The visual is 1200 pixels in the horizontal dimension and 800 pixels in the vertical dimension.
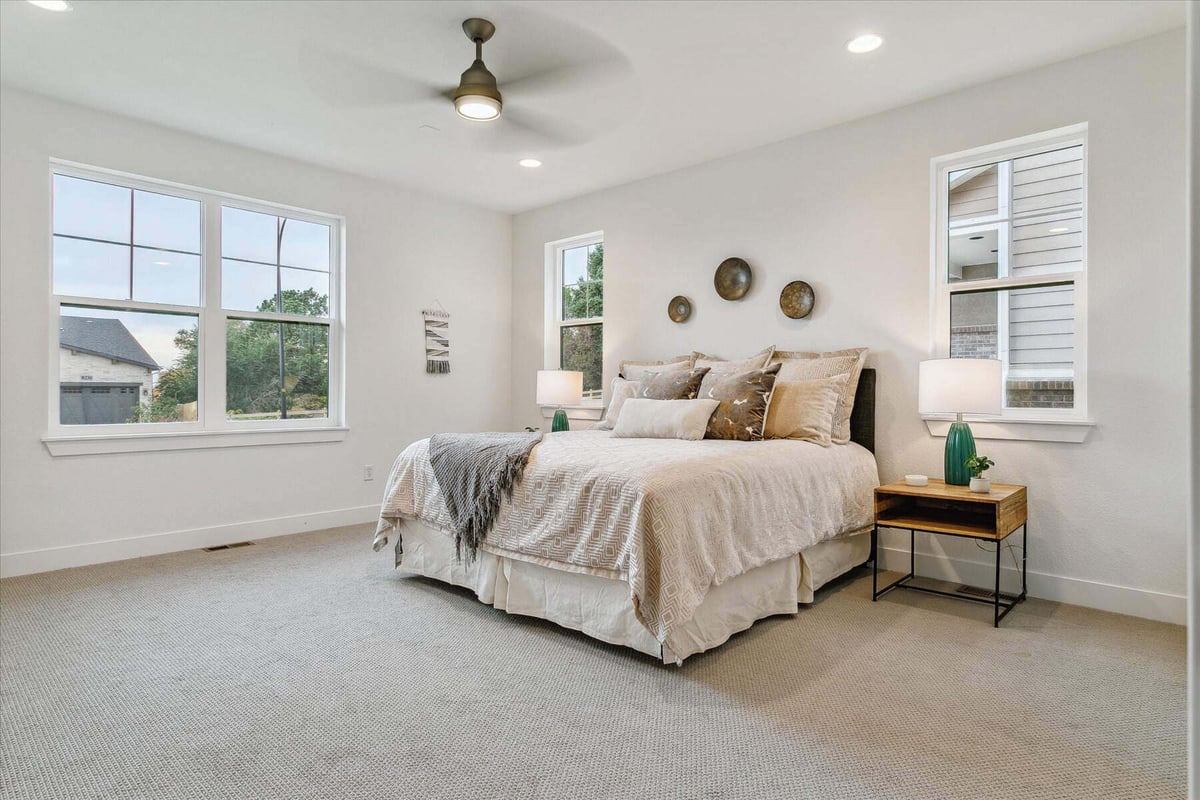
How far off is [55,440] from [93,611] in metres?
1.22

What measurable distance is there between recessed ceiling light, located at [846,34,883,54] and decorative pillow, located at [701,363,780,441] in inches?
62.8

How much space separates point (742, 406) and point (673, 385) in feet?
1.85

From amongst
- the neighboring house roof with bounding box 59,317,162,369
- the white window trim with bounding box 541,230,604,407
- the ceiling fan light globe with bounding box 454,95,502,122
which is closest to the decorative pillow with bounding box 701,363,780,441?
the ceiling fan light globe with bounding box 454,95,502,122

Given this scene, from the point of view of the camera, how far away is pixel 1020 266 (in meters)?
3.29

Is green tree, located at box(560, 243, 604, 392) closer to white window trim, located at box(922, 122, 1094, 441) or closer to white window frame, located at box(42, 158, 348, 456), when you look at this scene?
white window frame, located at box(42, 158, 348, 456)

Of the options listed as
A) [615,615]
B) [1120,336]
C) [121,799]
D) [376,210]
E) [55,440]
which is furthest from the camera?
[376,210]

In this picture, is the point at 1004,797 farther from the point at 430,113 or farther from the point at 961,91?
the point at 430,113

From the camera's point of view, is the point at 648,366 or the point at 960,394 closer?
the point at 960,394

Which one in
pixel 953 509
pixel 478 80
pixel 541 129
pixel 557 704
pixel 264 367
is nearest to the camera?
pixel 557 704

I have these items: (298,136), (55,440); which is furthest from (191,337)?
(298,136)

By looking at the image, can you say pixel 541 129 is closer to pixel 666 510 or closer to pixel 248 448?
pixel 666 510

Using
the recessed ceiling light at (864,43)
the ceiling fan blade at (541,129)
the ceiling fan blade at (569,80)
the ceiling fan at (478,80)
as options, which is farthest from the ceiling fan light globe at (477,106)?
the recessed ceiling light at (864,43)

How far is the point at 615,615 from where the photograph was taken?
2.41 metres

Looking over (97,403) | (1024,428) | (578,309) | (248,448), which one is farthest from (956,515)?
(97,403)
